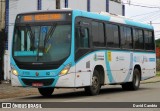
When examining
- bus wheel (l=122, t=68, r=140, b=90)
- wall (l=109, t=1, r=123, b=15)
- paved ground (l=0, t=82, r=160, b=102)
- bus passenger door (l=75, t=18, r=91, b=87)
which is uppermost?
wall (l=109, t=1, r=123, b=15)

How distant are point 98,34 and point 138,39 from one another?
4.67 metres

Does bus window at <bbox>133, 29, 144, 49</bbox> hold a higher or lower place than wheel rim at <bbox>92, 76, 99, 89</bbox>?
higher

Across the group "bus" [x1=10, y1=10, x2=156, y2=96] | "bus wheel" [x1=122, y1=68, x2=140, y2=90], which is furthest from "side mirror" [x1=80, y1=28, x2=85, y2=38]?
"bus wheel" [x1=122, y1=68, x2=140, y2=90]

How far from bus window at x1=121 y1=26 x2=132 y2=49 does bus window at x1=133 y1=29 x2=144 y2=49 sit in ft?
2.20

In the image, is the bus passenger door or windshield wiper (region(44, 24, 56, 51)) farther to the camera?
the bus passenger door

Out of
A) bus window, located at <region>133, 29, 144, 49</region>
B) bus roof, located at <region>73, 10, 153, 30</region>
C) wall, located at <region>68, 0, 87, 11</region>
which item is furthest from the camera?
wall, located at <region>68, 0, 87, 11</region>

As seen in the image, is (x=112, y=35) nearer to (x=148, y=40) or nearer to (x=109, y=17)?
(x=109, y=17)

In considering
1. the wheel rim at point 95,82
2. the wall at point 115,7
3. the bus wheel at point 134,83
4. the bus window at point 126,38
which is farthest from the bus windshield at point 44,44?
the wall at point 115,7

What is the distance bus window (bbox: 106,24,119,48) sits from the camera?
20.3 m

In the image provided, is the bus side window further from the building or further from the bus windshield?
the building

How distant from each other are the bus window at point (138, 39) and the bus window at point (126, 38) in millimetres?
670

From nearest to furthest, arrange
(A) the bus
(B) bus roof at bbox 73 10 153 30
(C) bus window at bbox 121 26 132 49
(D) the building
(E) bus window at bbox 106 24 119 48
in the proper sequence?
(A) the bus → (B) bus roof at bbox 73 10 153 30 → (E) bus window at bbox 106 24 119 48 → (C) bus window at bbox 121 26 132 49 → (D) the building

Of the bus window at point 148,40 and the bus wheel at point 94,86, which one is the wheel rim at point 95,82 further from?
the bus window at point 148,40

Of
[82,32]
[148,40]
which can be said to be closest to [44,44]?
[82,32]
